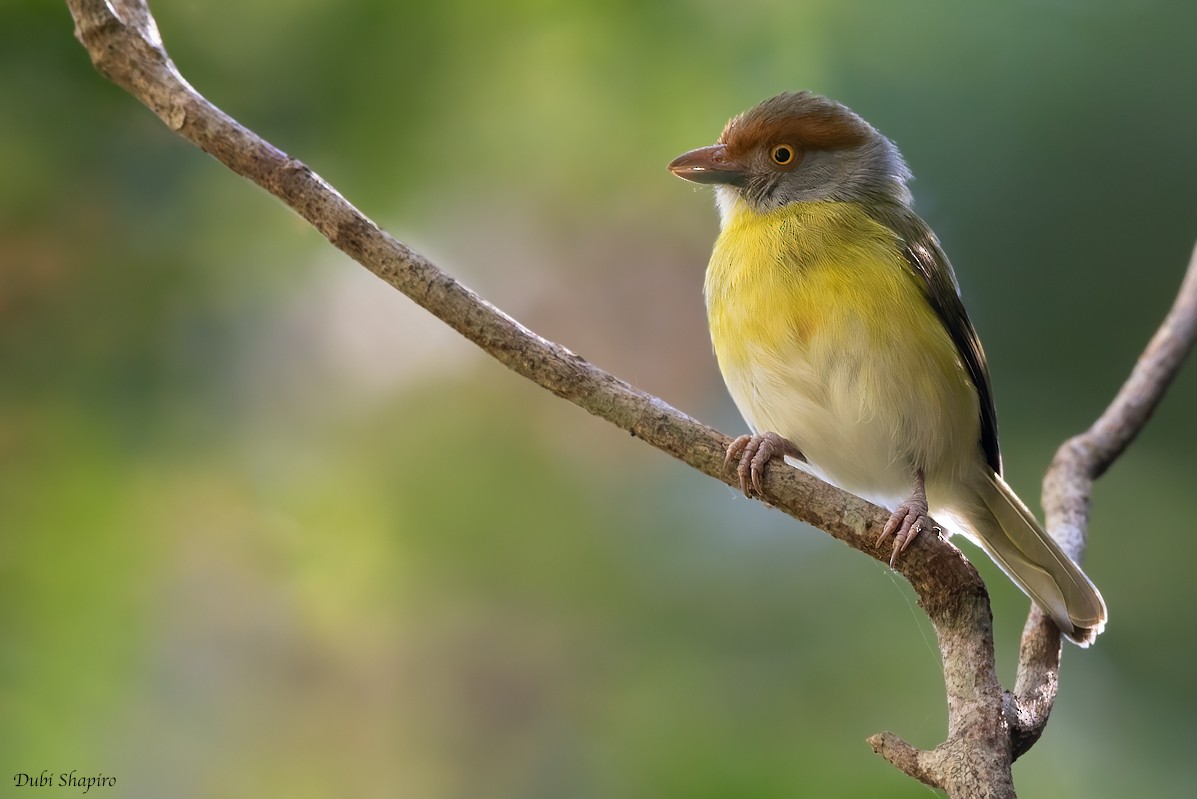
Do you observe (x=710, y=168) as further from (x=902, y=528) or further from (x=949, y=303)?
(x=902, y=528)

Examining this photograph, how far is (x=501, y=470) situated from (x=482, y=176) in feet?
3.40

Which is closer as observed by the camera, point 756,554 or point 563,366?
point 563,366

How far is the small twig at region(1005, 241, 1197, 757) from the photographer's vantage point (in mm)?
2146

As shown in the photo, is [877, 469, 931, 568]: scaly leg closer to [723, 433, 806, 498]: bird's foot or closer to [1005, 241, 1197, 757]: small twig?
[723, 433, 806, 498]: bird's foot

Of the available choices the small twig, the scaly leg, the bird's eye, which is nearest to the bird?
the bird's eye

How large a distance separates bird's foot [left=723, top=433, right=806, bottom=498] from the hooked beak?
2.63ft

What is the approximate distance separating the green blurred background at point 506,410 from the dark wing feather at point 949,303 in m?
1.01

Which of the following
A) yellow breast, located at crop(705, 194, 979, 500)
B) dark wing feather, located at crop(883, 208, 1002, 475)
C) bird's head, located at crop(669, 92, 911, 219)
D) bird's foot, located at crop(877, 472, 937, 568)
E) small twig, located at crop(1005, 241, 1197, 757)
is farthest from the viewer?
bird's head, located at crop(669, 92, 911, 219)

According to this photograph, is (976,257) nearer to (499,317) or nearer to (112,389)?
(499,317)

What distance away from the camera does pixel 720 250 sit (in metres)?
2.58

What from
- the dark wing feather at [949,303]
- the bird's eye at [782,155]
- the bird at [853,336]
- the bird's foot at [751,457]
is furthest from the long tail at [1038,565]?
the bird's eye at [782,155]

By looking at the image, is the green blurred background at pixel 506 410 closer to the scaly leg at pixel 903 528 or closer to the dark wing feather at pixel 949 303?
the dark wing feather at pixel 949 303

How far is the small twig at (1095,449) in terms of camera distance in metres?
A: 2.15

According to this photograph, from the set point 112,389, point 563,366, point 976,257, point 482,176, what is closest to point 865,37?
point 976,257
